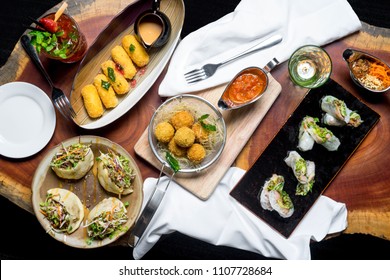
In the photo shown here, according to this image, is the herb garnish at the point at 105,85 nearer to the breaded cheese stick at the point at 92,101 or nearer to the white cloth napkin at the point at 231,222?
the breaded cheese stick at the point at 92,101

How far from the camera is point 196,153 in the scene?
130 inches

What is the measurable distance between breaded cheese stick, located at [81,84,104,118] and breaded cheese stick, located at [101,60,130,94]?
0.51ft

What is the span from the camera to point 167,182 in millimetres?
3441

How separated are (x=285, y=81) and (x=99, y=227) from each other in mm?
1872

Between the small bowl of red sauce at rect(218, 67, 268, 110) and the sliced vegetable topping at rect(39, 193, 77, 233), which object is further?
the small bowl of red sauce at rect(218, 67, 268, 110)

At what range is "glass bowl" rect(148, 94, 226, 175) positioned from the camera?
3.37m

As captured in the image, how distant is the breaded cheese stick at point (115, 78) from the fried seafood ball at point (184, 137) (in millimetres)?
562

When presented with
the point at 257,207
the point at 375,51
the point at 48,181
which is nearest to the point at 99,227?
the point at 48,181

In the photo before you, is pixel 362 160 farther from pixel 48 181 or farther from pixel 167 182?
pixel 48 181

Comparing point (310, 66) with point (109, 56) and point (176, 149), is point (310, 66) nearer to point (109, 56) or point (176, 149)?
point (176, 149)

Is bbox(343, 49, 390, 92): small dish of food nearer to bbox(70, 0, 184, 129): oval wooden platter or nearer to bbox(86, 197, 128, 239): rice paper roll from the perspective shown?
bbox(70, 0, 184, 129): oval wooden platter

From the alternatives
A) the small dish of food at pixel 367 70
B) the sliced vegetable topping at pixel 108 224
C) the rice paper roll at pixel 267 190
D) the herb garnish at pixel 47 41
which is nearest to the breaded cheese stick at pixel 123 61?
the herb garnish at pixel 47 41

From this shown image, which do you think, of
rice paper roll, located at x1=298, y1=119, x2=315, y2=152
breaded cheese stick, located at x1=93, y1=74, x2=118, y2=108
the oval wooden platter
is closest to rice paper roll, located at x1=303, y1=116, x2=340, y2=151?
rice paper roll, located at x1=298, y1=119, x2=315, y2=152

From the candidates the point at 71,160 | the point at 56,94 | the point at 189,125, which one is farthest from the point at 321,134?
the point at 56,94
